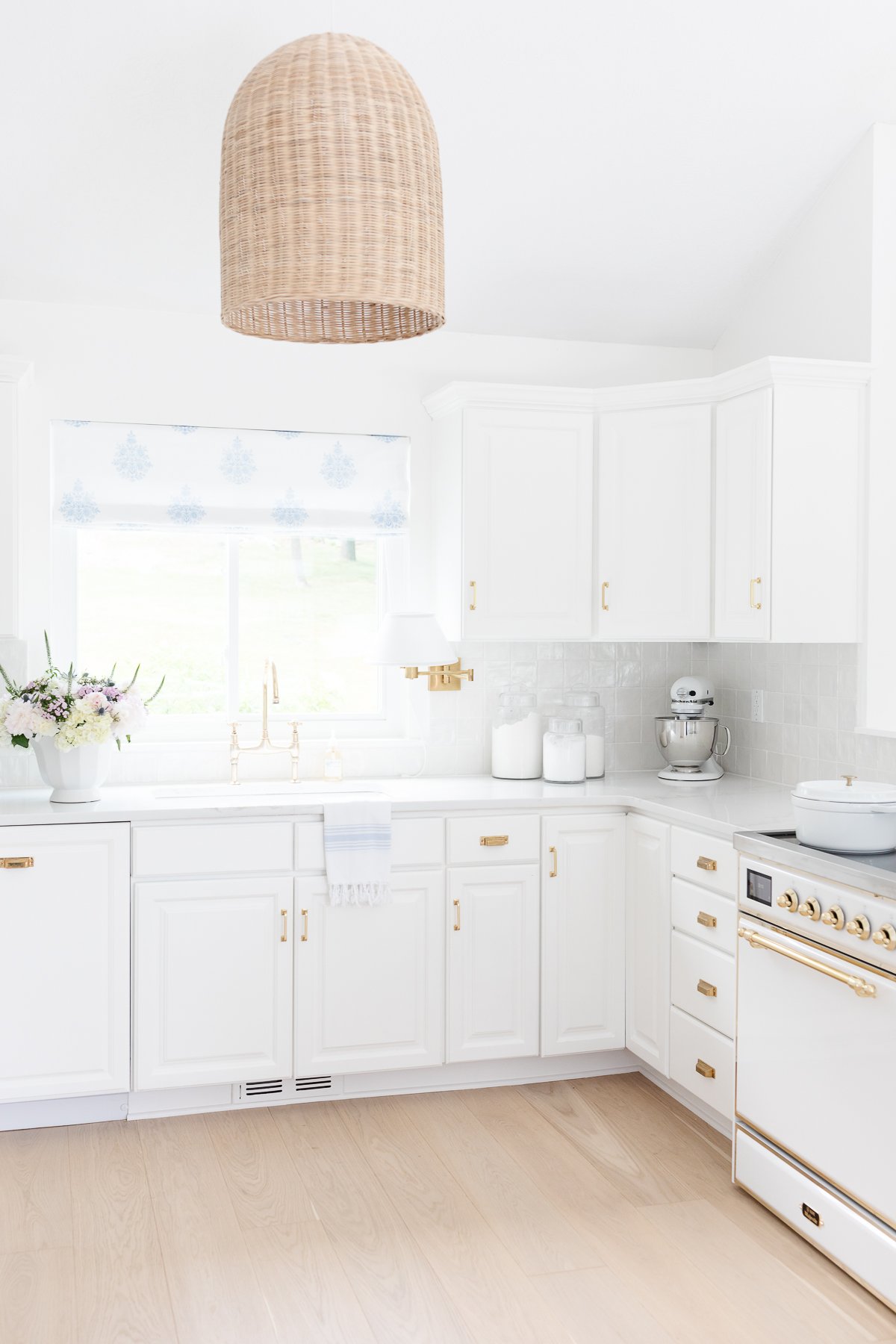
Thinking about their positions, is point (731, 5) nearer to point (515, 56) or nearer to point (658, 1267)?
point (515, 56)

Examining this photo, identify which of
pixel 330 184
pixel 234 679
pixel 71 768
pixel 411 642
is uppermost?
pixel 330 184

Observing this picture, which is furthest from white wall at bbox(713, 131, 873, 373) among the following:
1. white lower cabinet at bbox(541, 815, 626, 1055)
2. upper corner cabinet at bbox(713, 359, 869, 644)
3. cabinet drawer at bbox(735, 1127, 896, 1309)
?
cabinet drawer at bbox(735, 1127, 896, 1309)

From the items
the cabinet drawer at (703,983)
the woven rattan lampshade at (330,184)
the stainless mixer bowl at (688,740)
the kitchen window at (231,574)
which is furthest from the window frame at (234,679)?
the woven rattan lampshade at (330,184)

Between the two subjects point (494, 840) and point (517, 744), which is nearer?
point (494, 840)

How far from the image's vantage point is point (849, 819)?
2.63m

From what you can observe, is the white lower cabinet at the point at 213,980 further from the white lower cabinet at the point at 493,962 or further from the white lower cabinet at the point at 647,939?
the white lower cabinet at the point at 647,939

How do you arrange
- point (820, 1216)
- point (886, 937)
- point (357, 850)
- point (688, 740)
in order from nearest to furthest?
point (886, 937) → point (820, 1216) → point (357, 850) → point (688, 740)

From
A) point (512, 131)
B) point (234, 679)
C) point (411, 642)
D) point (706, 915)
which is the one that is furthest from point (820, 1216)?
point (512, 131)

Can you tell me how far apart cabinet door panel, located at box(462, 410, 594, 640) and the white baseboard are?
178cm

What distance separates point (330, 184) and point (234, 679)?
2.30m

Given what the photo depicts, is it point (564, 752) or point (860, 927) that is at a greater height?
point (564, 752)

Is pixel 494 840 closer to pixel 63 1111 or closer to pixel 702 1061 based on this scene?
pixel 702 1061

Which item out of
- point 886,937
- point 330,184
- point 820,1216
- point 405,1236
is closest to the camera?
point 330,184

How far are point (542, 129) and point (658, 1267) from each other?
295 centimetres
